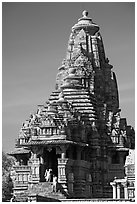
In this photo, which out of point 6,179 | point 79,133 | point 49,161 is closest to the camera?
point 79,133

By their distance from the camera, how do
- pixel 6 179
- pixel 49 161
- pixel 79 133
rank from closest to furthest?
pixel 79 133 → pixel 49 161 → pixel 6 179

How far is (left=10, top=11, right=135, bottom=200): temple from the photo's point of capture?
151 feet

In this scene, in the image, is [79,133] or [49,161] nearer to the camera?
[79,133]

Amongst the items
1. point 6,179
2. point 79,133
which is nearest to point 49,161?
point 79,133

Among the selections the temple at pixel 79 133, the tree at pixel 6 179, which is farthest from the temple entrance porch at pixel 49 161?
the tree at pixel 6 179

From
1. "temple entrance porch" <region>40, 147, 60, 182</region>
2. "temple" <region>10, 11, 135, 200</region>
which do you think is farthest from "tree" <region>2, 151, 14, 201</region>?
"temple entrance porch" <region>40, 147, 60, 182</region>

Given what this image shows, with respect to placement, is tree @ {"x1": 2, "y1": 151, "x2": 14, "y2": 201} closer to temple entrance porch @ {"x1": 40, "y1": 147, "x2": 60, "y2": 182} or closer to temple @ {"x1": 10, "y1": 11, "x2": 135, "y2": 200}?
temple @ {"x1": 10, "y1": 11, "x2": 135, "y2": 200}

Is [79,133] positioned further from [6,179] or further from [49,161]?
[6,179]

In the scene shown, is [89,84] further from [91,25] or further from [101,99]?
[91,25]

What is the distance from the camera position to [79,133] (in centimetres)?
4803

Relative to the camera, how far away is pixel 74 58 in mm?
54781

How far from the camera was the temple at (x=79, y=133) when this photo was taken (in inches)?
1810

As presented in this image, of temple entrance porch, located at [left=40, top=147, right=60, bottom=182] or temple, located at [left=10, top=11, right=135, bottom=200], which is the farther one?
temple entrance porch, located at [left=40, top=147, right=60, bottom=182]

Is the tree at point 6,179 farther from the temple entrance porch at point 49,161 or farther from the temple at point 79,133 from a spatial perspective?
the temple entrance porch at point 49,161
